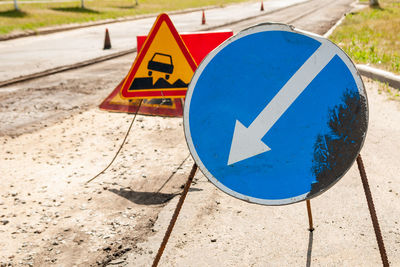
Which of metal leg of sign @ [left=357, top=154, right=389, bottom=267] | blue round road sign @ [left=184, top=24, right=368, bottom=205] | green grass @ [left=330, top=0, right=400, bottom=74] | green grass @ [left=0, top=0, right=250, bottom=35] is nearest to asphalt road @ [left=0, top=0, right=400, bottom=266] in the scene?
metal leg of sign @ [left=357, top=154, right=389, bottom=267]

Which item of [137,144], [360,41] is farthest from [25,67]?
[360,41]

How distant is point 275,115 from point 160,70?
276 centimetres

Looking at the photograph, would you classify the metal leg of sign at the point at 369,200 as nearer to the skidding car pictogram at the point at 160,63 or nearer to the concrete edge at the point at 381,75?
the skidding car pictogram at the point at 160,63

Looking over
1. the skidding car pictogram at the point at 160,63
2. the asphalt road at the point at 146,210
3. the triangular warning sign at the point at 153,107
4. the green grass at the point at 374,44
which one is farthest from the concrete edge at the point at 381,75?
the skidding car pictogram at the point at 160,63

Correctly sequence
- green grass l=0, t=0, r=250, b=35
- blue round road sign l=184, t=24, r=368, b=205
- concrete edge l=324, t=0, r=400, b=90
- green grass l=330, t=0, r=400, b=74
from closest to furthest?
blue round road sign l=184, t=24, r=368, b=205 → concrete edge l=324, t=0, r=400, b=90 → green grass l=330, t=0, r=400, b=74 → green grass l=0, t=0, r=250, b=35

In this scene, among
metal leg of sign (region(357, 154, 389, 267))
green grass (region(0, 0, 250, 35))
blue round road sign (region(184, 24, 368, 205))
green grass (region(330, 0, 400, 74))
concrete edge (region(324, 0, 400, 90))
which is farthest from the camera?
green grass (region(0, 0, 250, 35))

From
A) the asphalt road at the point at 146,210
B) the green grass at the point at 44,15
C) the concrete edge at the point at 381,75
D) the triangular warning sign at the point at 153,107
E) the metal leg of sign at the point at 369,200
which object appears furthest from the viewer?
the green grass at the point at 44,15

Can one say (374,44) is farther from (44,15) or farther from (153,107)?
(44,15)

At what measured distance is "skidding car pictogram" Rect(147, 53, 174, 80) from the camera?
17.0 feet

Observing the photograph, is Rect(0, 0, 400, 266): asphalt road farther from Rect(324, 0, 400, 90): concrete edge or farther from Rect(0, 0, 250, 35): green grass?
Rect(0, 0, 250, 35): green grass

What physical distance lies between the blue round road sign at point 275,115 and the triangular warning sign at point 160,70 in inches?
99.1

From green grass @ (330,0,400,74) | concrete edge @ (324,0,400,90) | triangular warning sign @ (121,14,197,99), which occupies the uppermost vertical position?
triangular warning sign @ (121,14,197,99)

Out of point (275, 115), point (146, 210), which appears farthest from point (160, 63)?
point (275, 115)

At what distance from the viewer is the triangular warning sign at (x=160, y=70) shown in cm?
512
